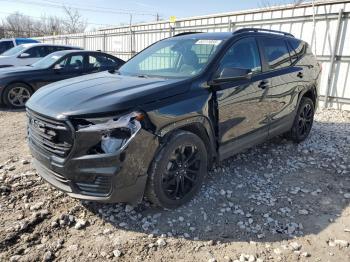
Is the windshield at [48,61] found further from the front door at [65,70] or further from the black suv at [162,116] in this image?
the black suv at [162,116]

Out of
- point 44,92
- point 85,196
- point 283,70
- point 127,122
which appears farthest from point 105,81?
point 283,70

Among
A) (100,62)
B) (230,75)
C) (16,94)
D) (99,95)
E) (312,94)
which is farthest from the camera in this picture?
(100,62)

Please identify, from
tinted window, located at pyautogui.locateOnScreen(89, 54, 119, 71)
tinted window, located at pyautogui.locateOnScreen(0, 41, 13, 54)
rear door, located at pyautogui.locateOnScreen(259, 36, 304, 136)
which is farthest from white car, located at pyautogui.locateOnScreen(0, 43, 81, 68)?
rear door, located at pyautogui.locateOnScreen(259, 36, 304, 136)

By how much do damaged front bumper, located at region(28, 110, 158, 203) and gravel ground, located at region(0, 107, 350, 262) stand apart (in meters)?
0.41

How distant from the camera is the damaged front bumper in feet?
9.12

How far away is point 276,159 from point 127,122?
2.96m

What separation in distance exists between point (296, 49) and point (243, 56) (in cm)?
159

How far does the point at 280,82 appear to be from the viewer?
4.71 m

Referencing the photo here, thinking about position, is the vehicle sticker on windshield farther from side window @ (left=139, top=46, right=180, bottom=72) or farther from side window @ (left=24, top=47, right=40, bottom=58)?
side window @ (left=24, top=47, right=40, bottom=58)

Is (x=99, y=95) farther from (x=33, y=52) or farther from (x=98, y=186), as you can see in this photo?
(x=33, y=52)

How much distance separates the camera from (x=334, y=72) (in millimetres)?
8234

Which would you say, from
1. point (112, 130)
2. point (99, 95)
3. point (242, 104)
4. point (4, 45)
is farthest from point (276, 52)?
point (4, 45)

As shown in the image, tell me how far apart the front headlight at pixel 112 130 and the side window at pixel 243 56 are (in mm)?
1488

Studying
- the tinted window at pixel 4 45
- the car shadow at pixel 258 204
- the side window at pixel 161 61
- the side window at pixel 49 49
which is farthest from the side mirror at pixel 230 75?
the tinted window at pixel 4 45
